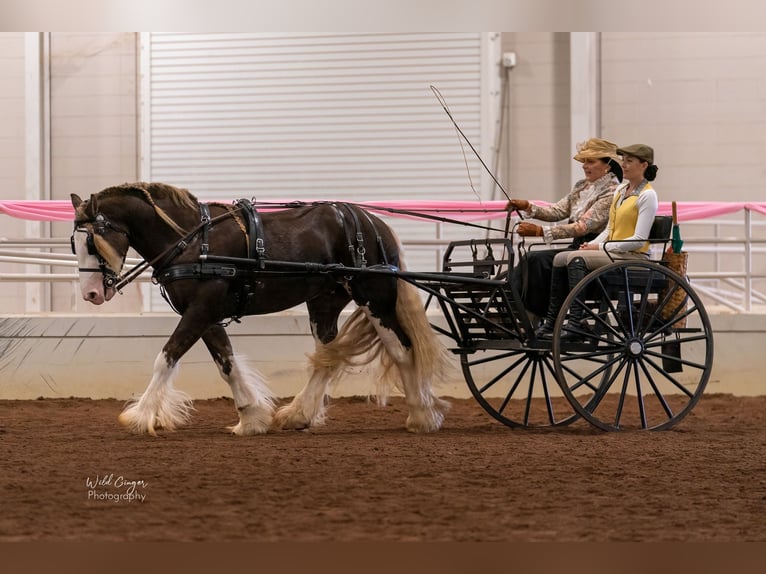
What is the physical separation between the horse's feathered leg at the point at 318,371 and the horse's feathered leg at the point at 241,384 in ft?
0.79

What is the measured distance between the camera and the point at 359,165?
10.5 m

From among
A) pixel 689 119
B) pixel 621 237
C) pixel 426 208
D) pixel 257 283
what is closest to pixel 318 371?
pixel 257 283

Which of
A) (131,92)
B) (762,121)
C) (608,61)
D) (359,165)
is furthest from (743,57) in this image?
(131,92)

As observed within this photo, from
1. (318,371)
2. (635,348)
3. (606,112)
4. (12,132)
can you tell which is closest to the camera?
(635,348)

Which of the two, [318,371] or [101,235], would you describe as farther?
[318,371]

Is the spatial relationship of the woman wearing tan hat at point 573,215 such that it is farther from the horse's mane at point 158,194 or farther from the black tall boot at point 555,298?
the horse's mane at point 158,194

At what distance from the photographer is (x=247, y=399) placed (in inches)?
224

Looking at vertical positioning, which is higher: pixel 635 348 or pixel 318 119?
pixel 318 119

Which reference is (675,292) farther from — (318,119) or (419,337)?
(318,119)

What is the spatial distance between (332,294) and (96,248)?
133 centimetres

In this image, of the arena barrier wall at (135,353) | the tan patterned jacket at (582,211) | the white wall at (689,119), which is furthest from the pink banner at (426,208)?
the white wall at (689,119)

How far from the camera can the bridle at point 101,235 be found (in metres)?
5.44

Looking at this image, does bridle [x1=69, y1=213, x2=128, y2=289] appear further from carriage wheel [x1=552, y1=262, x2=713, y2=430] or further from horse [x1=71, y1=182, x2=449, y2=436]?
carriage wheel [x1=552, y1=262, x2=713, y2=430]

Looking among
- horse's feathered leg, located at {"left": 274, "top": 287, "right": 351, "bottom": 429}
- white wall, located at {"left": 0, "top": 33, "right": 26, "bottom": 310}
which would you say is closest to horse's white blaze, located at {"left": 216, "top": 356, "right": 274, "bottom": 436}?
horse's feathered leg, located at {"left": 274, "top": 287, "right": 351, "bottom": 429}
